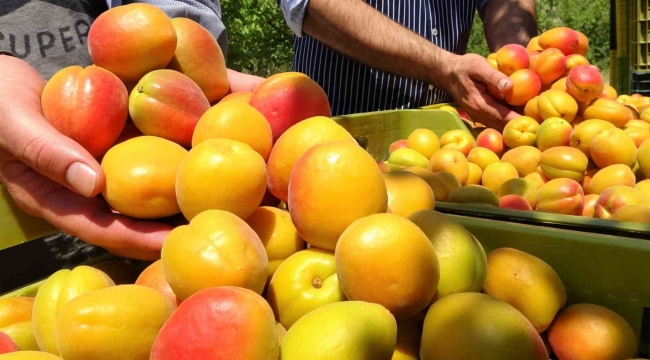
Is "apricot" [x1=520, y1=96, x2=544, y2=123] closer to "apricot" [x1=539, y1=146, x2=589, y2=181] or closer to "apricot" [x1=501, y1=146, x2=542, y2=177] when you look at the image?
"apricot" [x1=501, y1=146, x2=542, y2=177]

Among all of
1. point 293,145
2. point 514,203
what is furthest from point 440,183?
point 293,145

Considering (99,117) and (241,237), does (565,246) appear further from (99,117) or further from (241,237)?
(99,117)

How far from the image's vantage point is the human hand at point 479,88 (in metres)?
2.15

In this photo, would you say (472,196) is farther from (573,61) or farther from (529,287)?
(573,61)

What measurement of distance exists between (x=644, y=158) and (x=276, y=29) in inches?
312

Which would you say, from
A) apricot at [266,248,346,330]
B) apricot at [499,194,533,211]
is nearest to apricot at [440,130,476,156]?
apricot at [499,194,533,211]

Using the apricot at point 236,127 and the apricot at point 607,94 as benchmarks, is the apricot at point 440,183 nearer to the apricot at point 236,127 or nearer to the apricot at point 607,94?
the apricot at point 236,127

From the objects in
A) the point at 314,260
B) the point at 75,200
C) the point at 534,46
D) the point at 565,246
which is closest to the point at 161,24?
the point at 75,200

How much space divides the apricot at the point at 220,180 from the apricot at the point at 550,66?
1.64 m

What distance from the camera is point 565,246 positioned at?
923 millimetres

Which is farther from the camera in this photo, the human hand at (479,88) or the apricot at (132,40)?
the human hand at (479,88)

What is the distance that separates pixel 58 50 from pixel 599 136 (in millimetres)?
1698

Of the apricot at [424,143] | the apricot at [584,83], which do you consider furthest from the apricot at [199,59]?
the apricot at [584,83]

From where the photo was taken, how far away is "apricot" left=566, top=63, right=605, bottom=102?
1.91m
